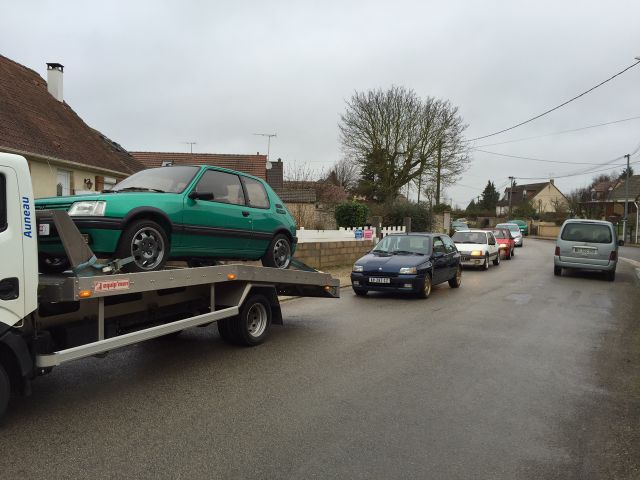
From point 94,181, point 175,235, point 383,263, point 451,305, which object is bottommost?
point 451,305

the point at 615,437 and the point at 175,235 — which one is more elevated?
the point at 175,235

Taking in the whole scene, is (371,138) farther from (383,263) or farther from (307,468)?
(307,468)

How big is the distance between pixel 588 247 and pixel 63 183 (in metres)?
17.3

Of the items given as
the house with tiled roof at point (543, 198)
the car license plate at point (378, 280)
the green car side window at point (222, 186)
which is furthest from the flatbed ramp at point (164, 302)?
the house with tiled roof at point (543, 198)

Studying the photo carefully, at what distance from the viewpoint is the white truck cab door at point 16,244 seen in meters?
3.73

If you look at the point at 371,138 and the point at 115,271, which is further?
the point at 371,138

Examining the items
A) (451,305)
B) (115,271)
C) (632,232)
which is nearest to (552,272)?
(451,305)

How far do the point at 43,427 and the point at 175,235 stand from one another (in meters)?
2.30

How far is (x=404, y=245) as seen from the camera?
12.3 meters

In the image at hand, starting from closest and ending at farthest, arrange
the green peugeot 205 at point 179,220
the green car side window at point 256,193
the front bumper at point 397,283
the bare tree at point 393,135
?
the green peugeot 205 at point 179,220
the green car side window at point 256,193
the front bumper at point 397,283
the bare tree at point 393,135

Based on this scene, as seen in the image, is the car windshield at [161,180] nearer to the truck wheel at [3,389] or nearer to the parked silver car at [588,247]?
the truck wheel at [3,389]

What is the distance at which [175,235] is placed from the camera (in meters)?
5.55

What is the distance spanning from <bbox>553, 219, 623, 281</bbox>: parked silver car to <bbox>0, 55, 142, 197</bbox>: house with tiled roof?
14.4 meters

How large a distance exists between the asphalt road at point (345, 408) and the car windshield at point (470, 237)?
11.7 m
